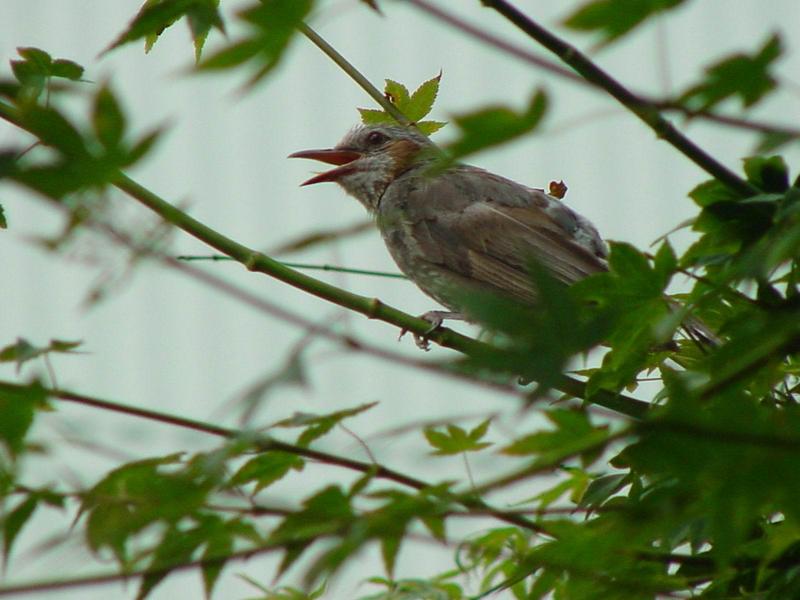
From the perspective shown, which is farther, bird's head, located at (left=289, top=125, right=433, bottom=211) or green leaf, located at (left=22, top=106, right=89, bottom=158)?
bird's head, located at (left=289, top=125, right=433, bottom=211)

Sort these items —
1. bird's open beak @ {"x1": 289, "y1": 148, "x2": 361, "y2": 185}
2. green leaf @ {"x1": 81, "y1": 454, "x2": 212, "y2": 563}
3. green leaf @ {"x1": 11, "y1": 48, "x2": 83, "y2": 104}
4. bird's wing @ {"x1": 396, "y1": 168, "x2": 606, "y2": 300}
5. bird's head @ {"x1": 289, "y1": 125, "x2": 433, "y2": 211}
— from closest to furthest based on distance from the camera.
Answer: green leaf @ {"x1": 81, "y1": 454, "x2": 212, "y2": 563} → green leaf @ {"x1": 11, "y1": 48, "x2": 83, "y2": 104} → bird's wing @ {"x1": 396, "y1": 168, "x2": 606, "y2": 300} → bird's open beak @ {"x1": 289, "y1": 148, "x2": 361, "y2": 185} → bird's head @ {"x1": 289, "y1": 125, "x2": 433, "y2": 211}

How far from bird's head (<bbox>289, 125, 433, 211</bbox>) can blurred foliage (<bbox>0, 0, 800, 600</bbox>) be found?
14.9 ft

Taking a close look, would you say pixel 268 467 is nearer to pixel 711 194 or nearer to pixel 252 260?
pixel 252 260

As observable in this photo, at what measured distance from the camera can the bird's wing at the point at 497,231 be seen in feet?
19.4

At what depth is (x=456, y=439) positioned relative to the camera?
235 cm

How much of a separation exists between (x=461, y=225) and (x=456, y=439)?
4.14m

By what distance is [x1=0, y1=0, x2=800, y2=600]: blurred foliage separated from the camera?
142 centimetres

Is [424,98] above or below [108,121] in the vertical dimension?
above

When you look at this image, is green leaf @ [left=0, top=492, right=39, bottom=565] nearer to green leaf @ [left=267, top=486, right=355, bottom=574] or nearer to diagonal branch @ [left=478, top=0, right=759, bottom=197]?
green leaf @ [left=267, top=486, right=355, bottom=574]

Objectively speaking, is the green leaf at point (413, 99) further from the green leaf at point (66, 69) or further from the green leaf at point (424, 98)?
the green leaf at point (66, 69)

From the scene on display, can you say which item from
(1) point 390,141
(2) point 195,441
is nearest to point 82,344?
(2) point 195,441

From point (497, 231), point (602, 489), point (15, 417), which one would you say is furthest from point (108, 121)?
point (497, 231)

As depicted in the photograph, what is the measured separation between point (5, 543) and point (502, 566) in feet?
4.66

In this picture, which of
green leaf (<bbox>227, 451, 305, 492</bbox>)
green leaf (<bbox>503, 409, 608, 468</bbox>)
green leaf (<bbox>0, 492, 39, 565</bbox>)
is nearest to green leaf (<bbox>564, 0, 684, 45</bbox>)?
green leaf (<bbox>503, 409, 608, 468</bbox>)
